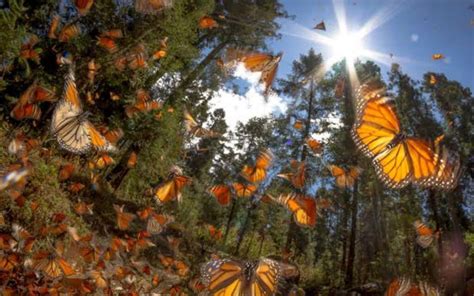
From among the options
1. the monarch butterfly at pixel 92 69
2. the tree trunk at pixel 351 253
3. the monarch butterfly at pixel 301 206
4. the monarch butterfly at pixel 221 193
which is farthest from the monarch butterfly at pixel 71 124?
the tree trunk at pixel 351 253

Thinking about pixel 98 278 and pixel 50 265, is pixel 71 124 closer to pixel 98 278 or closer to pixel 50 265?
pixel 50 265

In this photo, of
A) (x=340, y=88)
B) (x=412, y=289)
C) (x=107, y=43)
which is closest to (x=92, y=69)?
(x=107, y=43)

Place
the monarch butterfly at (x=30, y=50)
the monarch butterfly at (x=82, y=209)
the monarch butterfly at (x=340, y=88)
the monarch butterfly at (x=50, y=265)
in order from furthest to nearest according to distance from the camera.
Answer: the monarch butterfly at (x=340, y=88) < the monarch butterfly at (x=82, y=209) < the monarch butterfly at (x=30, y=50) < the monarch butterfly at (x=50, y=265)

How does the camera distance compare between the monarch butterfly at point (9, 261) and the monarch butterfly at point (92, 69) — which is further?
the monarch butterfly at point (92, 69)

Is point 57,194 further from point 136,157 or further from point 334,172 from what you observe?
point 334,172

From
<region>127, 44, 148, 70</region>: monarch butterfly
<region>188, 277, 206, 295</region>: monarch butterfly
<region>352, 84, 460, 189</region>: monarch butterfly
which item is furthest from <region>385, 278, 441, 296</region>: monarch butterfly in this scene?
<region>127, 44, 148, 70</region>: monarch butterfly

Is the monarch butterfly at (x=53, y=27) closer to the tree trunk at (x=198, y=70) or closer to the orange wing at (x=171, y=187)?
the tree trunk at (x=198, y=70)

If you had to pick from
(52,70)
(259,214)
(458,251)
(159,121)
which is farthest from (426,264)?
(259,214)
